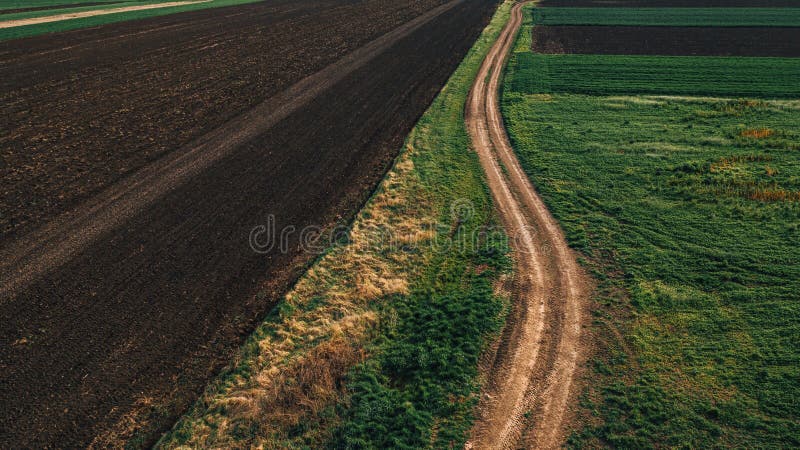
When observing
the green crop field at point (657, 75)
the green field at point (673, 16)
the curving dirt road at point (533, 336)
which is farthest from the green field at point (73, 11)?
the curving dirt road at point (533, 336)

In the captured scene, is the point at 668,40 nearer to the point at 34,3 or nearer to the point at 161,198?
the point at 161,198

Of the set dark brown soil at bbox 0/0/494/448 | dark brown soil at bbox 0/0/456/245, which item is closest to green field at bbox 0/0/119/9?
dark brown soil at bbox 0/0/456/245

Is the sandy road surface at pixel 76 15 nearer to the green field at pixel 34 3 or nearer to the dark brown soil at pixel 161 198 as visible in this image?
the green field at pixel 34 3

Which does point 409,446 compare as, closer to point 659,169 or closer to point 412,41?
point 659,169

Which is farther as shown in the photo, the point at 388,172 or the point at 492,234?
the point at 388,172

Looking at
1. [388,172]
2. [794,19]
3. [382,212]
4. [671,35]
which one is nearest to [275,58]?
[388,172]

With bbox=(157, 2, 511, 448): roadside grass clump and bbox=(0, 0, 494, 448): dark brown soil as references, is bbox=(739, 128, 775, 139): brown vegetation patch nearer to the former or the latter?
bbox=(157, 2, 511, 448): roadside grass clump
